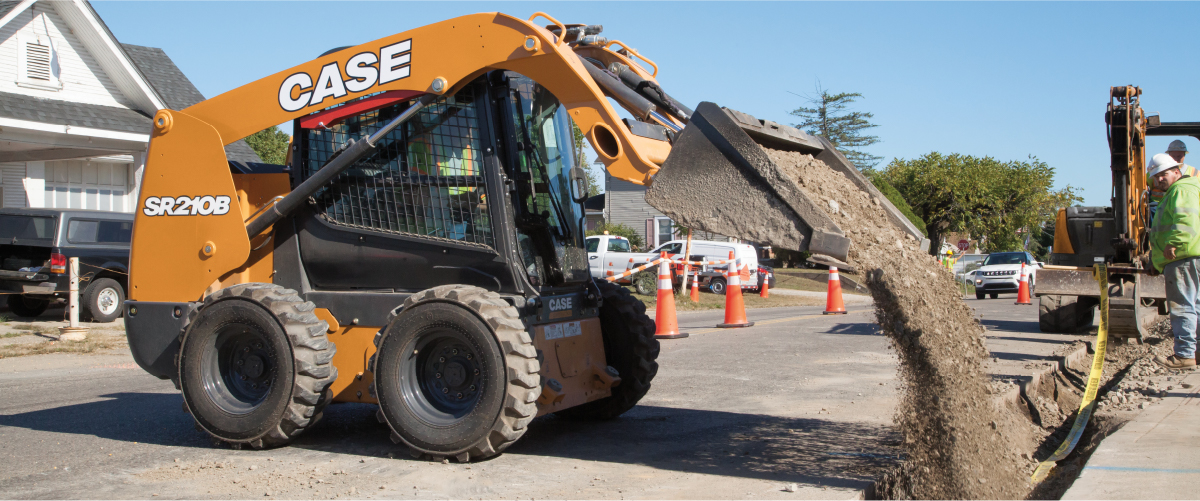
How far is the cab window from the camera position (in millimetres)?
26955

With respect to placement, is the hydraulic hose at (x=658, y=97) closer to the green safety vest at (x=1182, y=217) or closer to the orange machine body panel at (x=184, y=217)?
the orange machine body panel at (x=184, y=217)

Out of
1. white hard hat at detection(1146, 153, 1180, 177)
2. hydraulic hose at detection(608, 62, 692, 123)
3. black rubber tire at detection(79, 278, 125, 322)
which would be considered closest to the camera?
hydraulic hose at detection(608, 62, 692, 123)

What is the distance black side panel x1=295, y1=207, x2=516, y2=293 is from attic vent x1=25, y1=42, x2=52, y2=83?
16.3m

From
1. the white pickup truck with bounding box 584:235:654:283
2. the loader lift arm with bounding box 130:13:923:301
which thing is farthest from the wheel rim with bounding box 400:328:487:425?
the white pickup truck with bounding box 584:235:654:283

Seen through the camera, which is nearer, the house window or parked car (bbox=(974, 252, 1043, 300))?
the house window

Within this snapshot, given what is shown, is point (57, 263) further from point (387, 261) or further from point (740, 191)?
point (740, 191)

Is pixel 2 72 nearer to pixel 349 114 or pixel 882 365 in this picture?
pixel 349 114

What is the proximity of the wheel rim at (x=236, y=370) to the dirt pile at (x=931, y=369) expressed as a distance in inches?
136

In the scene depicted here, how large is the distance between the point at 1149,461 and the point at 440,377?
385cm

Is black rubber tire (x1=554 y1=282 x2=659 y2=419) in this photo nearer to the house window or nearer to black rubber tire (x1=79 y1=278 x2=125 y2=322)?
black rubber tire (x1=79 y1=278 x2=125 y2=322)

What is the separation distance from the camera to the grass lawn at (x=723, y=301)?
68.4 feet

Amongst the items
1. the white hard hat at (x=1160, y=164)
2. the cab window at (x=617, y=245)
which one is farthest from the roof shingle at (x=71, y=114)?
→ the white hard hat at (x=1160, y=164)

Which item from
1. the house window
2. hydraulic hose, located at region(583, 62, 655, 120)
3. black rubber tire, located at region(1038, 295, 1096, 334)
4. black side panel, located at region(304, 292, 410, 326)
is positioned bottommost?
black rubber tire, located at region(1038, 295, 1096, 334)

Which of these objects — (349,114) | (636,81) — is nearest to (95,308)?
(349,114)
